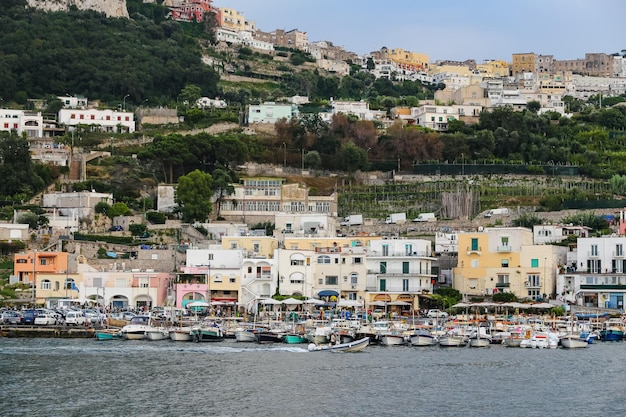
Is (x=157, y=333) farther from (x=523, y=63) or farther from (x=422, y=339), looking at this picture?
(x=523, y=63)

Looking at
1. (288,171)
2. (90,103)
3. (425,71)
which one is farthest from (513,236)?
(425,71)

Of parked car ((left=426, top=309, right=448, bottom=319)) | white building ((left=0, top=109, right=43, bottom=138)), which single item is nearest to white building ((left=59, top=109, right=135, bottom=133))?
white building ((left=0, top=109, right=43, bottom=138))

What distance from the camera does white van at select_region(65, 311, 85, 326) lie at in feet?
201

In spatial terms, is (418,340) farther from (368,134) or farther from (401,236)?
(368,134)

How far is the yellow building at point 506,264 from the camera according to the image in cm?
6850

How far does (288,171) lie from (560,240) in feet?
82.6

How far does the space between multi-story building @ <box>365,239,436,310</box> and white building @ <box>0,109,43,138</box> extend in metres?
35.6

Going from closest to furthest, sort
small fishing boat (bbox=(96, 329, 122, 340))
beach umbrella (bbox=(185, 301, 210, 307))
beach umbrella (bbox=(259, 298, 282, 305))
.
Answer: small fishing boat (bbox=(96, 329, 122, 340))
beach umbrella (bbox=(259, 298, 282, 305))
beach umbrella (bbox=(185, 301, 210, 307))

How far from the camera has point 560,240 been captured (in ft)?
241

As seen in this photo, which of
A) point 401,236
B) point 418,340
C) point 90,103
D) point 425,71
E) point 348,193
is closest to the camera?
point 418,340

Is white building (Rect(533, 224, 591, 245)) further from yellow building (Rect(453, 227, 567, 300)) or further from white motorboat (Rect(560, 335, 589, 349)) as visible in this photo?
white motorboat (Rect(560, 335, 589, 349))

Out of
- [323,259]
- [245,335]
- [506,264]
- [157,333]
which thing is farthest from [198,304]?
[506,264]

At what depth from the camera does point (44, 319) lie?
61.1 metres

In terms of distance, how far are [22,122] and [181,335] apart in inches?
1630
